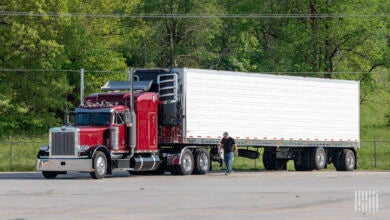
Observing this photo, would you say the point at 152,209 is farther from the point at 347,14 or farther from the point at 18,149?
the point at 347,14

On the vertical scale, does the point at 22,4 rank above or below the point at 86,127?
above

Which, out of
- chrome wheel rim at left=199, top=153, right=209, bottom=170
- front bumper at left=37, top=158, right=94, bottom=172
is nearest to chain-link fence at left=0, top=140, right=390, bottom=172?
chrome wheel rim at left=199, top=153, right=209, bottom=170

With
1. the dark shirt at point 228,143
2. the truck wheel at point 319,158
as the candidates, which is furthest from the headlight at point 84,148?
the truck wheel at point 319,158

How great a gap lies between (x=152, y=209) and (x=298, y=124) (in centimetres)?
2470

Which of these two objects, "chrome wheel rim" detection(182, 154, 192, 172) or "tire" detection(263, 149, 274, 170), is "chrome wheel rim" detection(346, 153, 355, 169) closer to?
"tire" detection(263, 149, 274, 170)

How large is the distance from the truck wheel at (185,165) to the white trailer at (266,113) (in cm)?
48

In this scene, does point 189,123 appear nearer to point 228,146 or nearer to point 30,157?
point 228,146

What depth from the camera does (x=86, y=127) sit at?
37688 millimetres

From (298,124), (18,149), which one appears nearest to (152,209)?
(298,124)

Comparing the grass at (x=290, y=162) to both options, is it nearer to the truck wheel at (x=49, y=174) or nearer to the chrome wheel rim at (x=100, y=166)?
the truck wheel at (x=49, y=174)

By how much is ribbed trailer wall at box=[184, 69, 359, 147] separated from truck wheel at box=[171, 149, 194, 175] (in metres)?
0.60

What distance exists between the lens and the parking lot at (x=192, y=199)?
20.4 m

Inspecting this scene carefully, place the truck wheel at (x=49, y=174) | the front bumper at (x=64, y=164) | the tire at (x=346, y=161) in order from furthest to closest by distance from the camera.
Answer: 1. the tire at (x=346, y=161)
2. the truck wheel at (x=49, y=174)
3. the front bumper at (x=64, y=164)

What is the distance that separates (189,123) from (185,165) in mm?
1628
